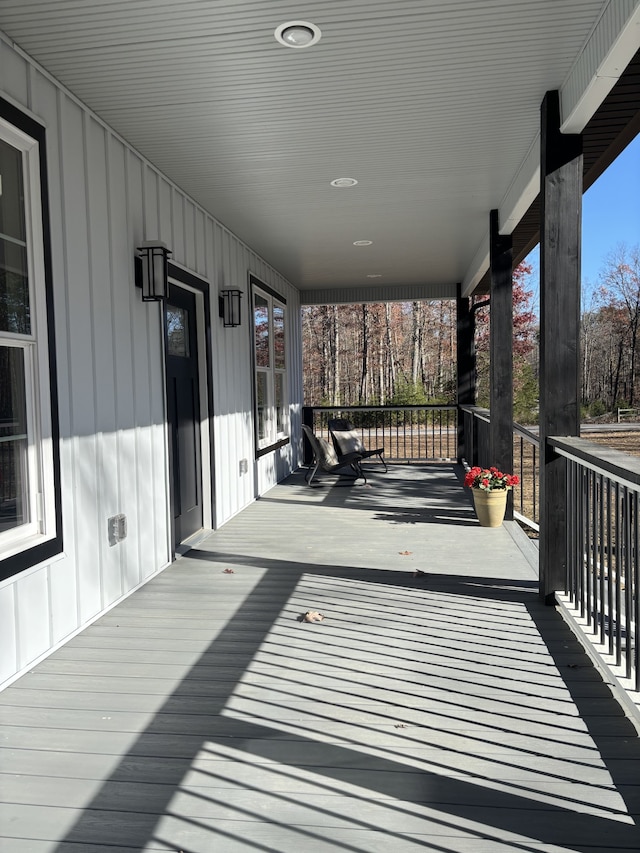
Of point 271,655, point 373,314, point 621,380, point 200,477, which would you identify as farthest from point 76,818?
point 373,314

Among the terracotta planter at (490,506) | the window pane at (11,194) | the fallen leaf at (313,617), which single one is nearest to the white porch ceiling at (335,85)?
the window pane at (11,194)

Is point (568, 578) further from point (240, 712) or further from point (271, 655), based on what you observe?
point (240, 712)

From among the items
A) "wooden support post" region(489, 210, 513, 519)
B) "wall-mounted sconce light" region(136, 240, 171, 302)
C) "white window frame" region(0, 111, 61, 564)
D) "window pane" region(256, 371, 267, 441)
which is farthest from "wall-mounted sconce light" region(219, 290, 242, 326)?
"white window frame" region(0, 111, 61, 564)

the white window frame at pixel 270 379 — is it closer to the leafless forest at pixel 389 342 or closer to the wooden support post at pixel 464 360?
the wooden support post at pixel 464 360

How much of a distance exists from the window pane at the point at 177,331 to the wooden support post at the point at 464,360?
18.4ft

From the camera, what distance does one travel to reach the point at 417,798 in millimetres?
1856

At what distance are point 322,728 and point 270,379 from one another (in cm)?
606

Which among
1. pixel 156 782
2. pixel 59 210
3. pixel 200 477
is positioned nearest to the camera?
pixel 156 782

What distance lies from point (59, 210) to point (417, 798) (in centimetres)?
290

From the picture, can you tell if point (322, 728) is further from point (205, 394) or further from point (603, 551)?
point (205, 394)

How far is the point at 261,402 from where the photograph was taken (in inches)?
300

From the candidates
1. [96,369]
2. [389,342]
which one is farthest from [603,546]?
[389,342]

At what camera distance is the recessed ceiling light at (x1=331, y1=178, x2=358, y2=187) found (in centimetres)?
482

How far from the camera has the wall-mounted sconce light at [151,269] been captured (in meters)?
4.05
